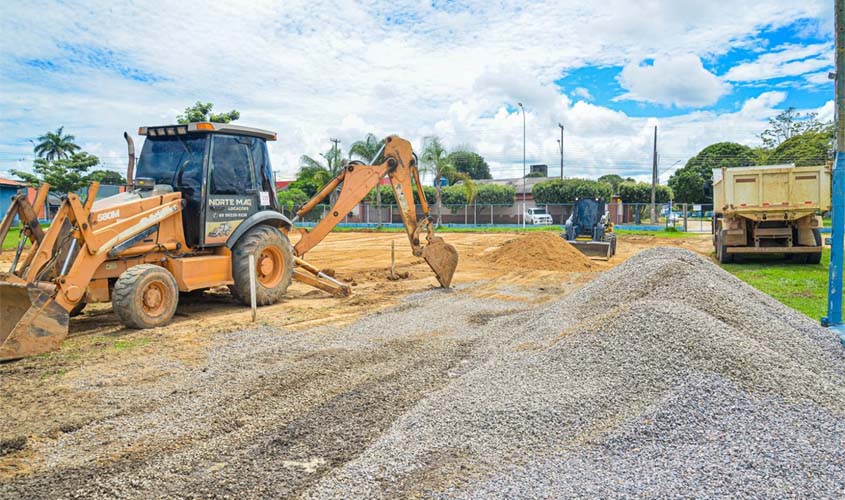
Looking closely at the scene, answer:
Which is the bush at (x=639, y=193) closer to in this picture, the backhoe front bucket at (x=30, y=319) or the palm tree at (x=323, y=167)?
the palm tree at (x=323, y=167)

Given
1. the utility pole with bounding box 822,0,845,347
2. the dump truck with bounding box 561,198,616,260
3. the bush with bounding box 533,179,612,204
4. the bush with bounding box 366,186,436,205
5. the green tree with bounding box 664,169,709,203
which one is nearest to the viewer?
the utility pole with bounding box 822,0,845,347

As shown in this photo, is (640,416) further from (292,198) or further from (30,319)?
(292,198)

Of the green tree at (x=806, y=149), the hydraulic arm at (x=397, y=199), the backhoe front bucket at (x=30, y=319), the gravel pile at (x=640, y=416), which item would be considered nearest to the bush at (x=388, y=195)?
the green tree at (x=806, y=149)

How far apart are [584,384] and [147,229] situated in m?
6.34

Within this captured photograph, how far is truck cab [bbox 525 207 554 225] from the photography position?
46.6 m

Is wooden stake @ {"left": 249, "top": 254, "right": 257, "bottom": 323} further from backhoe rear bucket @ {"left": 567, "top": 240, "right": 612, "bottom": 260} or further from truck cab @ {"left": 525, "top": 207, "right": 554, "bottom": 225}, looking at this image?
truck cab @ {"left": 525, "top": 207, "right": 554, "bottom": 225}

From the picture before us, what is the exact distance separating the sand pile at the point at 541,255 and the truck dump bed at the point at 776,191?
4.13m

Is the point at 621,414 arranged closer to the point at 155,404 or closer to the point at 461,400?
the point at 461,400

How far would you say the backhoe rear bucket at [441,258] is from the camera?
12.5m

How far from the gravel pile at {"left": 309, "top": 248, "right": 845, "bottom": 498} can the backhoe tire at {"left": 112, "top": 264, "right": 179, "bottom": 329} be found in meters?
4.52

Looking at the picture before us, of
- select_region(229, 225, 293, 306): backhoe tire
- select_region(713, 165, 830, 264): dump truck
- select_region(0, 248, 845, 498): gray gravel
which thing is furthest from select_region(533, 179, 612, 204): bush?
select_region(0, 248, 845, 498): gray gravel

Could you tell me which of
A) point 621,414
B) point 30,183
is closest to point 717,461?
point 621,414

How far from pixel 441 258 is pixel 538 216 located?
117 ft

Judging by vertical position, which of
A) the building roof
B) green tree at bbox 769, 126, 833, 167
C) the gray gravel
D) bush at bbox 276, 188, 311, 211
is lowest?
the gray gravel
